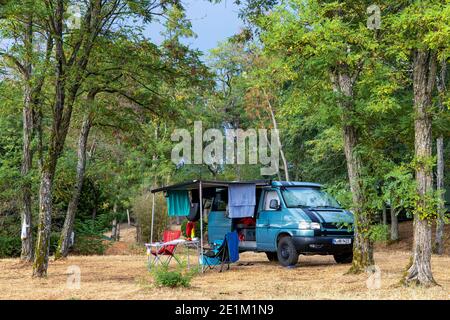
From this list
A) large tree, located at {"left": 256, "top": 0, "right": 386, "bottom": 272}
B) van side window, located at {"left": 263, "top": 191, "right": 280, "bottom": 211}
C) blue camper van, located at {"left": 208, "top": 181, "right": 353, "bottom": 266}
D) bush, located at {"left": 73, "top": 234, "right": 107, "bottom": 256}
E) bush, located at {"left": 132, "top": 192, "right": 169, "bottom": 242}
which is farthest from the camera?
bush, located at {"left": 132, "top": 192, "right": 169, "bottom": 242}

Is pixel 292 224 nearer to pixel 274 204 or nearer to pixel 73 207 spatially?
pixel 274 204

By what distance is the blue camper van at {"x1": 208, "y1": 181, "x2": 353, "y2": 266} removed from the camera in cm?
1310

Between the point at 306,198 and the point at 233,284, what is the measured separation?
458 cm

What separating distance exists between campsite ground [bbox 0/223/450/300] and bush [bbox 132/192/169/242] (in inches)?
481

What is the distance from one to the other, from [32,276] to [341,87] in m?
7.17

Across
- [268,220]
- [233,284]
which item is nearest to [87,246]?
[268,220]

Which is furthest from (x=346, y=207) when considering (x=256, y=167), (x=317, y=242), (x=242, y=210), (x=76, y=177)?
(x=256, y=167)

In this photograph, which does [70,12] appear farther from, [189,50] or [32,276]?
[32,276]

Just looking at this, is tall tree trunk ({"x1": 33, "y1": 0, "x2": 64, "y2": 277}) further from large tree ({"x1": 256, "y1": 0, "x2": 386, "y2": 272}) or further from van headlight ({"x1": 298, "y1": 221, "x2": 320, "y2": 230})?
van headlight ({"x1": 298, "y1": 221, "x2": 320, "y2": 230})

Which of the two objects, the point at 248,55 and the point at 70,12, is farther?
the point at 248,55

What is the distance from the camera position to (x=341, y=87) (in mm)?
11484

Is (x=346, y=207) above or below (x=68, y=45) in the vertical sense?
below

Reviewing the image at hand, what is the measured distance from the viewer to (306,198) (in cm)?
1427

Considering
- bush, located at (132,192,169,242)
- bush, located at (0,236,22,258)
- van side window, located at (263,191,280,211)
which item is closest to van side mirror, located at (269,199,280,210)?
van side window, located at (263,191,280,211)
